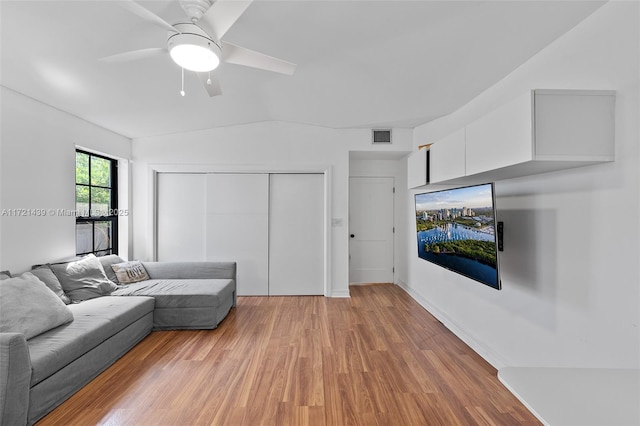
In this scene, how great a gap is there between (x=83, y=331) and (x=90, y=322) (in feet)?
0.59

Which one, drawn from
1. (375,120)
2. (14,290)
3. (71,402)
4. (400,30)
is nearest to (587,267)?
(400,30)

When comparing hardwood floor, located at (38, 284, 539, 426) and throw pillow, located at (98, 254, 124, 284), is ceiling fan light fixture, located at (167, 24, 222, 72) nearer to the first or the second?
hardwood floor, located at (38, 284, 539, 426)

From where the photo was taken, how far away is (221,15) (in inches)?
63.8

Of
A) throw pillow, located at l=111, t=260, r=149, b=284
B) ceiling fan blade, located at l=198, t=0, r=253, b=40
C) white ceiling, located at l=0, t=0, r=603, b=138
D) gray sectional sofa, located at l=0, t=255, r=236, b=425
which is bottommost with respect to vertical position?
gray sectional sofa, located at l=0, t=255, r=236, b=425

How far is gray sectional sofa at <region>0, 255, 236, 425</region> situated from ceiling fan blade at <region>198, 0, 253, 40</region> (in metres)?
2.11

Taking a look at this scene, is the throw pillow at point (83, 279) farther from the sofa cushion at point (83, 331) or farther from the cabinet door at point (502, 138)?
the cabinet door at point (502, 138)

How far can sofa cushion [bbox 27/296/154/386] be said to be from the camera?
6.15 feet

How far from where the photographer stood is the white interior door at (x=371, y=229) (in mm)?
5281

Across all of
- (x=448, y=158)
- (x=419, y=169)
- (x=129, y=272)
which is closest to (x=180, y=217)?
(x=129, y=272)

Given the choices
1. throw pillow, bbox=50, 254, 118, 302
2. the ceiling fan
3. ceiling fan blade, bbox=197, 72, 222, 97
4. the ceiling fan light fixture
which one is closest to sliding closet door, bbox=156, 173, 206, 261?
throw pillow, bbox=50, 254, 118, 302

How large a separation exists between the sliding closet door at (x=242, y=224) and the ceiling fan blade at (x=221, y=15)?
2.87 metres

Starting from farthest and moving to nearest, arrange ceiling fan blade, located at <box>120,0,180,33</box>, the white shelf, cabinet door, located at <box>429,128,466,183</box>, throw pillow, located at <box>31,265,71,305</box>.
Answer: throw pillow, located at <box>31,265,71,305</box> → cabinet door, located at <box>429,128,466,183</box> → ceiling fan blade, located at <box>120,0,180,33</box> → the white shelf

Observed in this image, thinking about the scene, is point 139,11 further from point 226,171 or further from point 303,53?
point 226,171

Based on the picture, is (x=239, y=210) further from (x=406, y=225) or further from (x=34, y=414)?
(x=34, y=414)
